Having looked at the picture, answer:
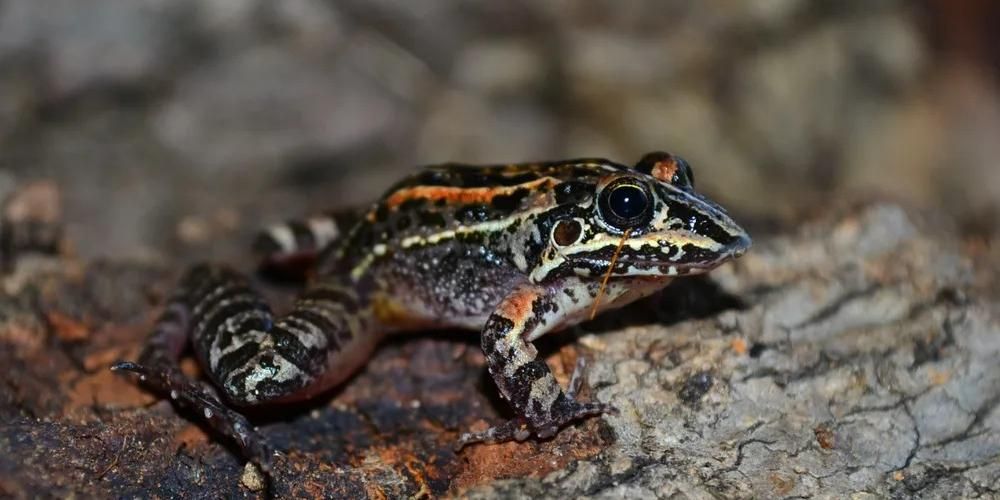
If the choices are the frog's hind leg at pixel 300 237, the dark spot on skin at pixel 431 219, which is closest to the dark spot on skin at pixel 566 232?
the dark spot on skin at pixel 431 219

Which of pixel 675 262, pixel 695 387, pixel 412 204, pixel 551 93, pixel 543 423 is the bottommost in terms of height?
pixel 543 423

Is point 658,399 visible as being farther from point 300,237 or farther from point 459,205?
point 300,237

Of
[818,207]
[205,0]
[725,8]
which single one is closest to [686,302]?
[818,207]

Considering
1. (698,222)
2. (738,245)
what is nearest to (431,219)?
(698,222)

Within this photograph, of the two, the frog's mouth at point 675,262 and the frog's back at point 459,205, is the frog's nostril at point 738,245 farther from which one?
the frog's back at point 459,205

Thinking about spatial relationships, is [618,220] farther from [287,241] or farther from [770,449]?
[287,241]

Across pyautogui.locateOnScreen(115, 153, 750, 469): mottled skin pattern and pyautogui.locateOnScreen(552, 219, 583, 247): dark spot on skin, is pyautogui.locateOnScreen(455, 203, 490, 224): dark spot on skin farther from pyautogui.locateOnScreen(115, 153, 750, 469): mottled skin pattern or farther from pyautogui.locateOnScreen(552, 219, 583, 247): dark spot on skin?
pyautogui.locateOnScreen(552, 219, 583, 247): dark spot on skin
